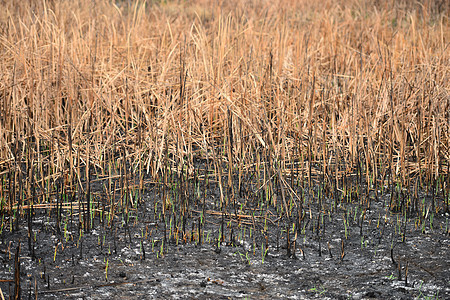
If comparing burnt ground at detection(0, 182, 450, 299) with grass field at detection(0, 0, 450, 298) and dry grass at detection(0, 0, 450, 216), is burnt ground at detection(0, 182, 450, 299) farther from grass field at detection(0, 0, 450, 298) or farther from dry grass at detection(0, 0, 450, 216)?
dry grass at detection(0, 0, 450, 216)

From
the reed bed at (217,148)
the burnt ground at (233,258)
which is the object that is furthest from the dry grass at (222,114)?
the burnt ground at (233,258)

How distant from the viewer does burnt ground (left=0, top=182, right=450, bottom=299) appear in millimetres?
2395

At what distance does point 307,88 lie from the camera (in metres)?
4.04

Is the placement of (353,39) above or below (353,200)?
above

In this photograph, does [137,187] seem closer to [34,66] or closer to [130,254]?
[130,254]

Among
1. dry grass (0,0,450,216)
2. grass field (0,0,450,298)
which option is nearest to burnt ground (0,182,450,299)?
grass field (0,0,450,298)

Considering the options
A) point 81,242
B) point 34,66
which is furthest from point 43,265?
point 34,66

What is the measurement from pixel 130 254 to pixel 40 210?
0.82 metres

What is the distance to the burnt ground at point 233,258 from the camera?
239 cm

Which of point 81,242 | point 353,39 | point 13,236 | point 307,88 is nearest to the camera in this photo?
point 81,242

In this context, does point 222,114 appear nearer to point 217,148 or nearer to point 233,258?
point 217,148

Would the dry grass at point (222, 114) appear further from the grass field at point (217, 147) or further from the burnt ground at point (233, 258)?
the burnt ground at point (233, 258)

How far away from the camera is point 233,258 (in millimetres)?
2707

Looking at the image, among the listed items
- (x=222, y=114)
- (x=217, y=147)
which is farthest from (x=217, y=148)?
(x=222, y=114)
